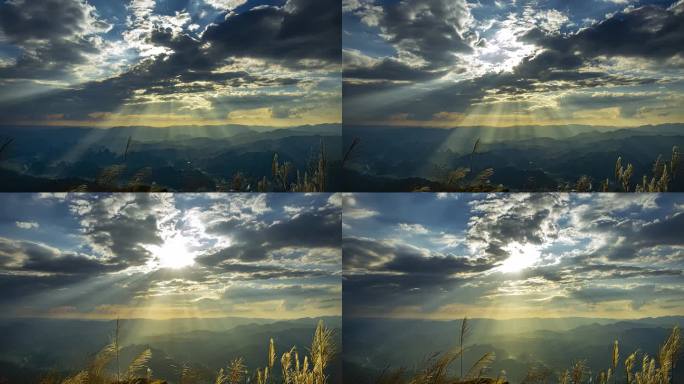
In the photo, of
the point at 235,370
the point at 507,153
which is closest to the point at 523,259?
the point at 507,153

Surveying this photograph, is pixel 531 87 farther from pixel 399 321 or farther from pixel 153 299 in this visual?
pixel 153 299

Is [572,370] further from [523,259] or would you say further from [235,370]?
[235,370]

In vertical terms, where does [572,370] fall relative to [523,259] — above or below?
below

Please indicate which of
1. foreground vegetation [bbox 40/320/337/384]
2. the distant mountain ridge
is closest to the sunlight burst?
the distant mountain ridge

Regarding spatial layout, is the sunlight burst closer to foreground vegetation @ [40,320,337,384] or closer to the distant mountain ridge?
the distant mountain ridge

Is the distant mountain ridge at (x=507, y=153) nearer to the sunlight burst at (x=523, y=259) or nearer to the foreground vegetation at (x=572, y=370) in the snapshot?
the sunlight burst at (x=523, y=259)

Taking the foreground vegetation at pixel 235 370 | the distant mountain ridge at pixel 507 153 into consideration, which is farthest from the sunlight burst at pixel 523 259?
the foreground vegetation at pixel 235 370
